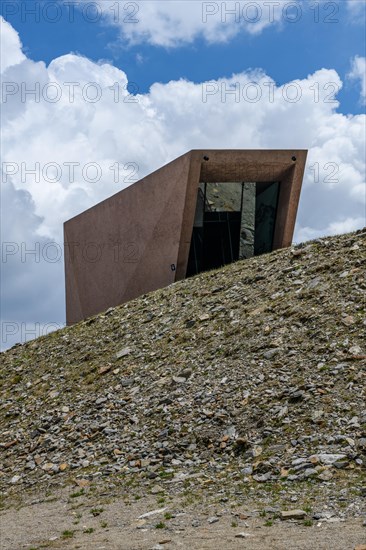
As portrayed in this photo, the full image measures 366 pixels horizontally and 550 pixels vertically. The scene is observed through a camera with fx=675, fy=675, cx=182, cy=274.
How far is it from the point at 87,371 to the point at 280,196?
14.6m

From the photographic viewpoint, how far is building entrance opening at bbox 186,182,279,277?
1211 inches

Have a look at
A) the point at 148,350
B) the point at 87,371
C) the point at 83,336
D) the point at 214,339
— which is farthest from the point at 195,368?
the point at 83,336

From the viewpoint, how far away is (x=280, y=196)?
31172 millimetres

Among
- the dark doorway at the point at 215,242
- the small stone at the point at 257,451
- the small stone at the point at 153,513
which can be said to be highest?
the dark doorway at the point at 215,242

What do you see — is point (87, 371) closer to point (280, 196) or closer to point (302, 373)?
point (302, 373)

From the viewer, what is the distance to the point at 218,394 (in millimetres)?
16125

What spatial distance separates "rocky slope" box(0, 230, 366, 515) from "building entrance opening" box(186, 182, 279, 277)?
6.92 m

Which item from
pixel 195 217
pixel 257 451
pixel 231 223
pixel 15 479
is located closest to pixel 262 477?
pixel 257 451

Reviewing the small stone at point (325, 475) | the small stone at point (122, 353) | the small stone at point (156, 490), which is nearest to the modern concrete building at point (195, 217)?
the small stone at point (122, 353)

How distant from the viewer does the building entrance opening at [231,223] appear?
30.8m

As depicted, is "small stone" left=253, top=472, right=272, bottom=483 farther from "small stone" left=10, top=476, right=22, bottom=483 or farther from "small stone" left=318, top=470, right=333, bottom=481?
"small stone" left=10, top=476, right=22, bottom=483

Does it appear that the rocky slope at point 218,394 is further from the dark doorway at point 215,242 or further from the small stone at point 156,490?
the dark doorway at point 215,242

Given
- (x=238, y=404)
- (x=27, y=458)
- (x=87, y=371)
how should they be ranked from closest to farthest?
(x=238, y=404) → (x=27, y=458) → (x=87, y=371)

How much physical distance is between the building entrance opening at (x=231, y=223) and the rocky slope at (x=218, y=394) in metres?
6.92
